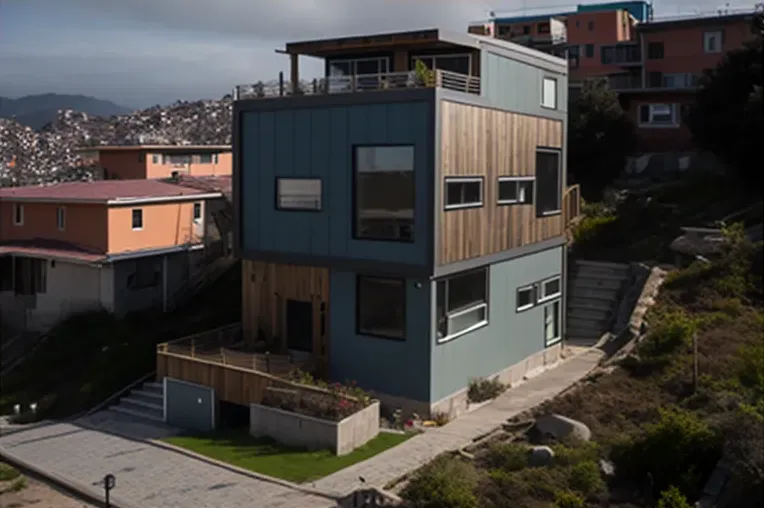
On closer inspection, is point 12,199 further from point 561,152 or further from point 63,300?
point 561,152

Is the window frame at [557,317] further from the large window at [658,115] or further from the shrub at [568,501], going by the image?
the large window at [658,115]

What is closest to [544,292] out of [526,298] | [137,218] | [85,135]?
[526,298]

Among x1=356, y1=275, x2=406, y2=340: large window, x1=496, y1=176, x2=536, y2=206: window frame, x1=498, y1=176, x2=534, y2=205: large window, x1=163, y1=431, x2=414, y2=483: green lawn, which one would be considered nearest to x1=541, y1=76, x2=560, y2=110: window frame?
x1=496, y1=176, x2=536, y2=206: window frame

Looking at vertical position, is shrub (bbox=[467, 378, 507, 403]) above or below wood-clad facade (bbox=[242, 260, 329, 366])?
below

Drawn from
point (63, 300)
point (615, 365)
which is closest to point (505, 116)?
point (615, 365)

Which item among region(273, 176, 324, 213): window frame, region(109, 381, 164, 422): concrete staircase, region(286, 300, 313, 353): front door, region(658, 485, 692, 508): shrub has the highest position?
region(273, 176, 324, 213): window frame

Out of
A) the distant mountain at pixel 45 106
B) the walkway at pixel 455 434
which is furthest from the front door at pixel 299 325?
the distant mountain at pixel 45 106

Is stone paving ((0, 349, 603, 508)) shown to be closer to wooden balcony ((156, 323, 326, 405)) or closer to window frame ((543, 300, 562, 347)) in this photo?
wooden balcony ((156, 323, 326, 405))
